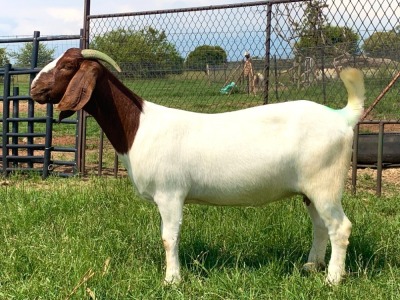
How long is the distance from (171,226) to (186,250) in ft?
2.26

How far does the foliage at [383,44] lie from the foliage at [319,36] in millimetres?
192

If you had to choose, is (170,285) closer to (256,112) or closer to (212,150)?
(212,150)

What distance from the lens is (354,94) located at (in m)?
3.72

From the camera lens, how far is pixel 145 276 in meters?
3.64

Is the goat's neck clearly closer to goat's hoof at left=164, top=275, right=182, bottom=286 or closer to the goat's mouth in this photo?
the goat's mouth

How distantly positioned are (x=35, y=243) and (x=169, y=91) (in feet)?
14.9

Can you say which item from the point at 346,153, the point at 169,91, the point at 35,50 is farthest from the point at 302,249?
the point at 35,50

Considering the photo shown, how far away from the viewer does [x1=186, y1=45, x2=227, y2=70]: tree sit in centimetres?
778

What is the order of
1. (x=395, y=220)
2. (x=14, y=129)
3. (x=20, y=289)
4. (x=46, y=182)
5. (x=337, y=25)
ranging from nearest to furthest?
(x=20, y=289) → (x=395, y=220) → (x=337, y=25) → (x=46, y=182) → (x=14, y=129)

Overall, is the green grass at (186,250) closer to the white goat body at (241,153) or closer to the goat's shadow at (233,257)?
the goat's shadow at (233,257)

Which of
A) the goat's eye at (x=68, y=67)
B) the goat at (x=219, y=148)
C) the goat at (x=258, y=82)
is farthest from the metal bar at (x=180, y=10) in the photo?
the goat's eye at (x=68, y=67)

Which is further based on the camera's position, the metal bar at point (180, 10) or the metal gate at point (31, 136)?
the metal gate at point (31, 136)

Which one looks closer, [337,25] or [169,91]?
[337,25]

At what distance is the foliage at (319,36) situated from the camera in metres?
7.20
